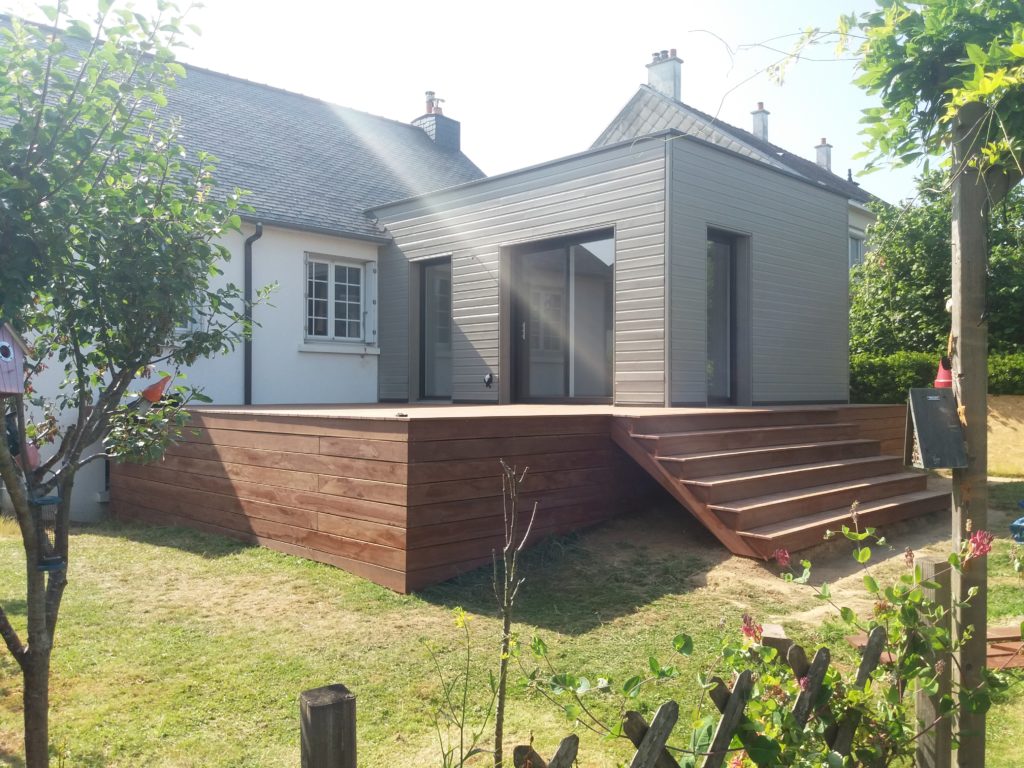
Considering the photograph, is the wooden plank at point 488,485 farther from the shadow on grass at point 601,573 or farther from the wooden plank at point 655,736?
the wooden plank at point 655,736

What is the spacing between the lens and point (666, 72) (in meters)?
20.8

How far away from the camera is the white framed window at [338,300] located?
11.9 meters

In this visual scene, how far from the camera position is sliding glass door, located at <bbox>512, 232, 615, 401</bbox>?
9750 millimetres

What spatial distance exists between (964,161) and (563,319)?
7484mm

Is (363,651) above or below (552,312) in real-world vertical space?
below

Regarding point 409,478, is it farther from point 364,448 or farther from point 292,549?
point 292,549

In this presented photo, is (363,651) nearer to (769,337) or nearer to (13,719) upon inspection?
(13,719)

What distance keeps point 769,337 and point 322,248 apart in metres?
6.39

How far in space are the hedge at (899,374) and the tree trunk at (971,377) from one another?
10054mm

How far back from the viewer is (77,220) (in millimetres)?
2547

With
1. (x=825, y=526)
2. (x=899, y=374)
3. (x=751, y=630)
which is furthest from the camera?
(x=899, y=374)

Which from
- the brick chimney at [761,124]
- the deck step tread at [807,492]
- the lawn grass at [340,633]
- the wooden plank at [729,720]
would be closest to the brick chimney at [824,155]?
the brick chimney at [761,124]

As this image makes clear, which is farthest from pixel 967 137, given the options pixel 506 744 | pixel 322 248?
pixel 322 248

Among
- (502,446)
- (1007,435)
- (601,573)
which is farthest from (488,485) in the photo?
(1007,435)
